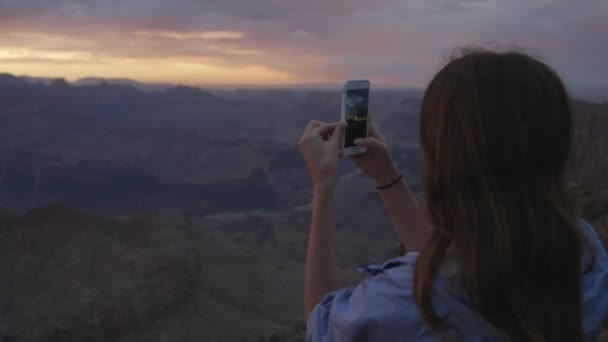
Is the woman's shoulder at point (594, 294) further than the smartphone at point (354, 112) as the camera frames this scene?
No

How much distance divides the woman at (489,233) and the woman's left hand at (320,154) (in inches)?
11.0

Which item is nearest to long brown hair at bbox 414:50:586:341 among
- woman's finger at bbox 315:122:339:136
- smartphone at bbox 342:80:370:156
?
woman's finger at bbox 315:122:339:136

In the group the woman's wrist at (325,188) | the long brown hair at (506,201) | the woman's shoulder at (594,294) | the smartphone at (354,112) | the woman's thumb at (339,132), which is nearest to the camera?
the long brown hair at (506,201)

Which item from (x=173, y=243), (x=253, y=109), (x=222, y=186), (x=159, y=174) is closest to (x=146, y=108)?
Answer: (x=253, y=109)

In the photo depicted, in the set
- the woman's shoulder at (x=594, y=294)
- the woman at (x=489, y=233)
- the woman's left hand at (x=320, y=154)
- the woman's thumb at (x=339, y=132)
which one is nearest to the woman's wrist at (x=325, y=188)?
the woman's left hand at (x=320, y=154)

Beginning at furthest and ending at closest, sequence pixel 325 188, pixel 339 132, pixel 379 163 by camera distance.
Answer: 1. pixel 379 163
2. pixel 339 132
3. pixel 325 188

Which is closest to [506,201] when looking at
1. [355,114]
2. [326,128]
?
[326,128]

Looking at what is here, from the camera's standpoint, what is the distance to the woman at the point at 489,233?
1024 mm

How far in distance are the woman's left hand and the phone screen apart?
0.62 ft

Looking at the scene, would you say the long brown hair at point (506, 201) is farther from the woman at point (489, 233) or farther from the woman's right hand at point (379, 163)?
the woman's right hand at point (379, 163)

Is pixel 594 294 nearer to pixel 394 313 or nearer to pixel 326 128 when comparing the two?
pixel 394 313

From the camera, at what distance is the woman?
3.36ft

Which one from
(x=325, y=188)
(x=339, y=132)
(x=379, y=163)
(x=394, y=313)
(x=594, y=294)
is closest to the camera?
(x=394, y=313)

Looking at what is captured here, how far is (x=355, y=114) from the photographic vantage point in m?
1.72
